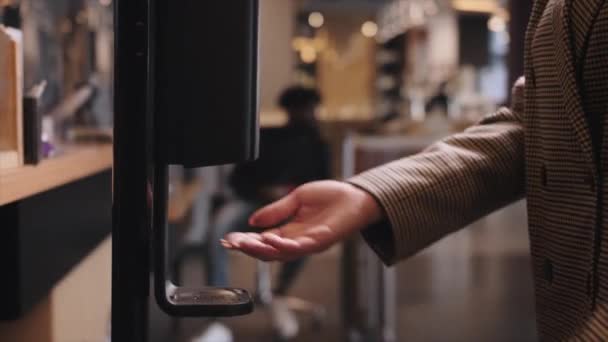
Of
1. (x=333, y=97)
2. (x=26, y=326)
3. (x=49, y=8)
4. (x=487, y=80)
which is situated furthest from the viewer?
(x=487, y=80)

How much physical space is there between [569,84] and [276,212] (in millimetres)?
361

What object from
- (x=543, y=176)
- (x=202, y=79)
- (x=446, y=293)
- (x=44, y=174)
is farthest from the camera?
(x=446, y=293)

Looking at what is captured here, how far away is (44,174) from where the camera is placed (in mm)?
1253

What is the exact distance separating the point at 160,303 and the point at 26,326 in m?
0.64

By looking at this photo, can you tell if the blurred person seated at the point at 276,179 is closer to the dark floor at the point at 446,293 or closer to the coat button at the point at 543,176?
the dark floor at the point at 446,293

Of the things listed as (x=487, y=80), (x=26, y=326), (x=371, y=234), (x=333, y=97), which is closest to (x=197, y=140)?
(x=371, y=234)

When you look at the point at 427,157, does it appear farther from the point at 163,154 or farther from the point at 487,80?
the point at 487,80

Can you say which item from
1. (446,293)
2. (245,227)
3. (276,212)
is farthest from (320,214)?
(446,293)

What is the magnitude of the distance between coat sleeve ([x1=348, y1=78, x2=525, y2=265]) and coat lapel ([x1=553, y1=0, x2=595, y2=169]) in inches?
7.5

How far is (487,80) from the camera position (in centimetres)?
1455

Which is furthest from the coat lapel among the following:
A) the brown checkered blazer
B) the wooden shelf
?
the wooden shelf

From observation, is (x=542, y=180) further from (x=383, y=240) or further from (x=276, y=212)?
(x=276, y=212)

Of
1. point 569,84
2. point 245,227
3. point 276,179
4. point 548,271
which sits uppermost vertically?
point 569,84

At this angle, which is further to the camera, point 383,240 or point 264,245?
point 383,240
